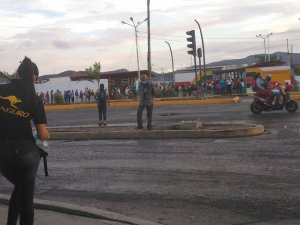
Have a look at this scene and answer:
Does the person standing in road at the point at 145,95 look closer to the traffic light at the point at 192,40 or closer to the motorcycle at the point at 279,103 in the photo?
the motorcycle at the point at 279,103

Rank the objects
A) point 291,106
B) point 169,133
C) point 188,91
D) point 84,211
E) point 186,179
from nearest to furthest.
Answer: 1. point 84,211
2. point 186,179
3. point 169,133
4. point 291,106
5. point 188,91

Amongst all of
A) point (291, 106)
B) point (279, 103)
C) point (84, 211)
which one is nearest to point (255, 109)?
point (279, 103)

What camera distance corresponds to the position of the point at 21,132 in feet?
13.8

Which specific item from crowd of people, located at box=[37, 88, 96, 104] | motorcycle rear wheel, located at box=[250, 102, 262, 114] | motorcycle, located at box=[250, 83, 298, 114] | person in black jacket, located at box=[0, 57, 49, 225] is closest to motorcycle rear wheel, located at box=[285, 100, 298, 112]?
motorcycle, located at box=[250, 83, 298, 114]

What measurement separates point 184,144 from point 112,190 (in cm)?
471

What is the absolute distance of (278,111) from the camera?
20297 millimetres

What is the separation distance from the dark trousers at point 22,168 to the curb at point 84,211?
151 cm

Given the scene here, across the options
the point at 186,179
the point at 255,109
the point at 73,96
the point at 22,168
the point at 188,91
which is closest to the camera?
the point at 22,168

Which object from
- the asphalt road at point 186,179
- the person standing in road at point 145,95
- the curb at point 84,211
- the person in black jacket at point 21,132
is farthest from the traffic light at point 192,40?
the person in black jacket at point 21,132

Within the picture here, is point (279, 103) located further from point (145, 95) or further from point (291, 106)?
point (145, 95)

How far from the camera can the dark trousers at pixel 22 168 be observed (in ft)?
13.6

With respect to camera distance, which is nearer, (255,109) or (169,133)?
(169,133)

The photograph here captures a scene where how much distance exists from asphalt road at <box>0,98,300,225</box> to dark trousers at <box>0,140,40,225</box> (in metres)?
1.89

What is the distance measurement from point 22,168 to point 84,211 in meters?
2.00
